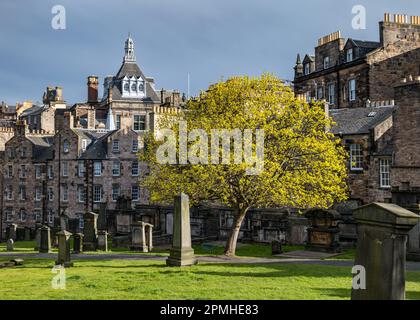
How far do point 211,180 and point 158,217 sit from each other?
1950cm

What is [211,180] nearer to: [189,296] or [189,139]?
[189,139]

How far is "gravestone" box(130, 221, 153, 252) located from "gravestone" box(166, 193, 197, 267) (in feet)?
35.8

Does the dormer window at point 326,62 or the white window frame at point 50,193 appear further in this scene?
the white window frame at point 50,193

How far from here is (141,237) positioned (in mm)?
30203

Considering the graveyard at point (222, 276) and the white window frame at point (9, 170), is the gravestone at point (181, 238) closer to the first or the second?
the graveyard at point (222, 276)

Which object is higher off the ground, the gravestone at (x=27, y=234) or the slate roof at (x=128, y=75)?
→ the slate roof at (x=128, y=75)

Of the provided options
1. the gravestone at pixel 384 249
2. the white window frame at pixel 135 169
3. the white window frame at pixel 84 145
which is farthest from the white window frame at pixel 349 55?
the gravestone at pixel 384 249

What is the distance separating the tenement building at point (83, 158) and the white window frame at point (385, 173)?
23.4m

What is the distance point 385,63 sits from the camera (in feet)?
153

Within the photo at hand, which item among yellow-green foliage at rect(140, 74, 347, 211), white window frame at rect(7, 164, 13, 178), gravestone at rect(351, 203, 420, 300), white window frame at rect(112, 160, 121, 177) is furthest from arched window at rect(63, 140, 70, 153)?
gravestone at rect(351, 203, 420, 300)

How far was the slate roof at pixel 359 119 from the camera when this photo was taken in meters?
37.0
